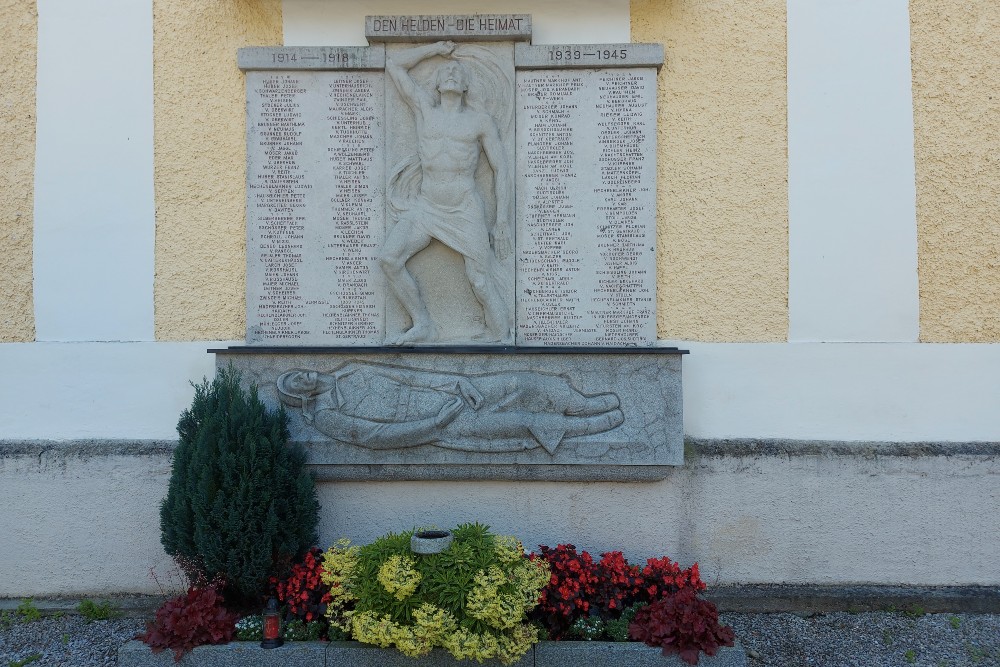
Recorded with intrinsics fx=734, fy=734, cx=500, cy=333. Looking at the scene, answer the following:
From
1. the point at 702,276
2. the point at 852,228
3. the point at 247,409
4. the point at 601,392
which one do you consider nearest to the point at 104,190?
the point at 247,409

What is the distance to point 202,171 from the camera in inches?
198

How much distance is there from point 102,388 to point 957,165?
6013mm

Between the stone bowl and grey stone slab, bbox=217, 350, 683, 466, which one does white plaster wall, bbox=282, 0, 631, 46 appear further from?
the stone bowl

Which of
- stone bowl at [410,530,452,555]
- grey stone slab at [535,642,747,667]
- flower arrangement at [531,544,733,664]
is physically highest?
stone bowl at [410,530,452,555]

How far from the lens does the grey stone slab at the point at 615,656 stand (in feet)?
13.1

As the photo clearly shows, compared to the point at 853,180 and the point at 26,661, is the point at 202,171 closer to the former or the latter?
the point at 26,661

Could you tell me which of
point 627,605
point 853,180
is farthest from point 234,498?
point 853,180

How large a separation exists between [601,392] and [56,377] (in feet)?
12.2

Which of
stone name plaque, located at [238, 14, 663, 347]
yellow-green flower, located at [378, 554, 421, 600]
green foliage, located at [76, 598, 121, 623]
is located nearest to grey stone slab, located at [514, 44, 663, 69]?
stone name plaque, located at [238, 14, 663, 347]

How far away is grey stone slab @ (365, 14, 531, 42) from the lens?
16.2 ft

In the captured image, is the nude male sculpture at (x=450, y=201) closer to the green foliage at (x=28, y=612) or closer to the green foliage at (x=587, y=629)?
the green foliage at (x=587, y=629)

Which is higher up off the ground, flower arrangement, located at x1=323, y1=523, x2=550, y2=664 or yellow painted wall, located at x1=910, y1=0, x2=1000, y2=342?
yellow painted wall, located at x1=910, y1=0, x2=1000, y2=342

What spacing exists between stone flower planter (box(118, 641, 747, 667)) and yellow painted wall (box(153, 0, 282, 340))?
201 cm

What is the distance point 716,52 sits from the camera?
16.4ft
